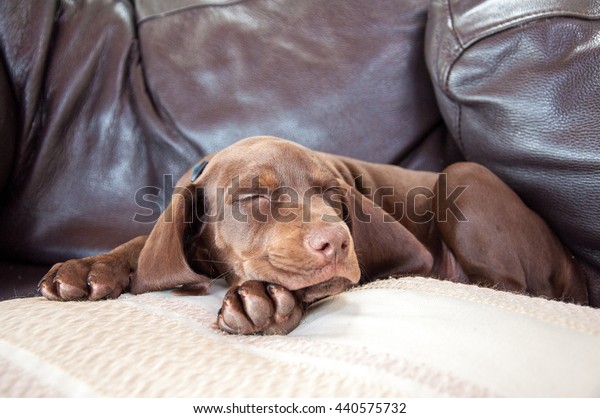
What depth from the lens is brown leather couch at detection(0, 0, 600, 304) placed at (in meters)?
3.08

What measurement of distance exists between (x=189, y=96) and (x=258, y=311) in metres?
1.94

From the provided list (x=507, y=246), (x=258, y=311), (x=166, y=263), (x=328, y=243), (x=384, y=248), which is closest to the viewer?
(x=258, y=311)

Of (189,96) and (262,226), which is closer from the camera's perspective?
(262,226)

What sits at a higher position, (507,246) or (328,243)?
(328,243)

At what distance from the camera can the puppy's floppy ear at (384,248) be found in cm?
259

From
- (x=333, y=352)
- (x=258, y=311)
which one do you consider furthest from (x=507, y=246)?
(x=333, y=352)

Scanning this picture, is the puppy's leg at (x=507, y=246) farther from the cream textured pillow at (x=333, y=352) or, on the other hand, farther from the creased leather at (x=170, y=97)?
the cream textured pillow at (x=333, y=352)

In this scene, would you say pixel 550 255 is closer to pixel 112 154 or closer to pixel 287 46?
pixel 287 46

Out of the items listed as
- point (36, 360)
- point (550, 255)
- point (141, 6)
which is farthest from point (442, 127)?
point (36, 360)

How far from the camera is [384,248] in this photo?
2.61 meters

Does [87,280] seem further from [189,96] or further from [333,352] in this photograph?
[189,96]

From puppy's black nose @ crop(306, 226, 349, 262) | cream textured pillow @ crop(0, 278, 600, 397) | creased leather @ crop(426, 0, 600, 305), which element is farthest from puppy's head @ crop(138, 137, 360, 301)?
creased leather @ crop(426, 0, 600, 305)

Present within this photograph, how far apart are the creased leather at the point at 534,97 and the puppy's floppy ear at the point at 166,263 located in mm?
1630

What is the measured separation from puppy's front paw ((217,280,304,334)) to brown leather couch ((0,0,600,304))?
154cm
